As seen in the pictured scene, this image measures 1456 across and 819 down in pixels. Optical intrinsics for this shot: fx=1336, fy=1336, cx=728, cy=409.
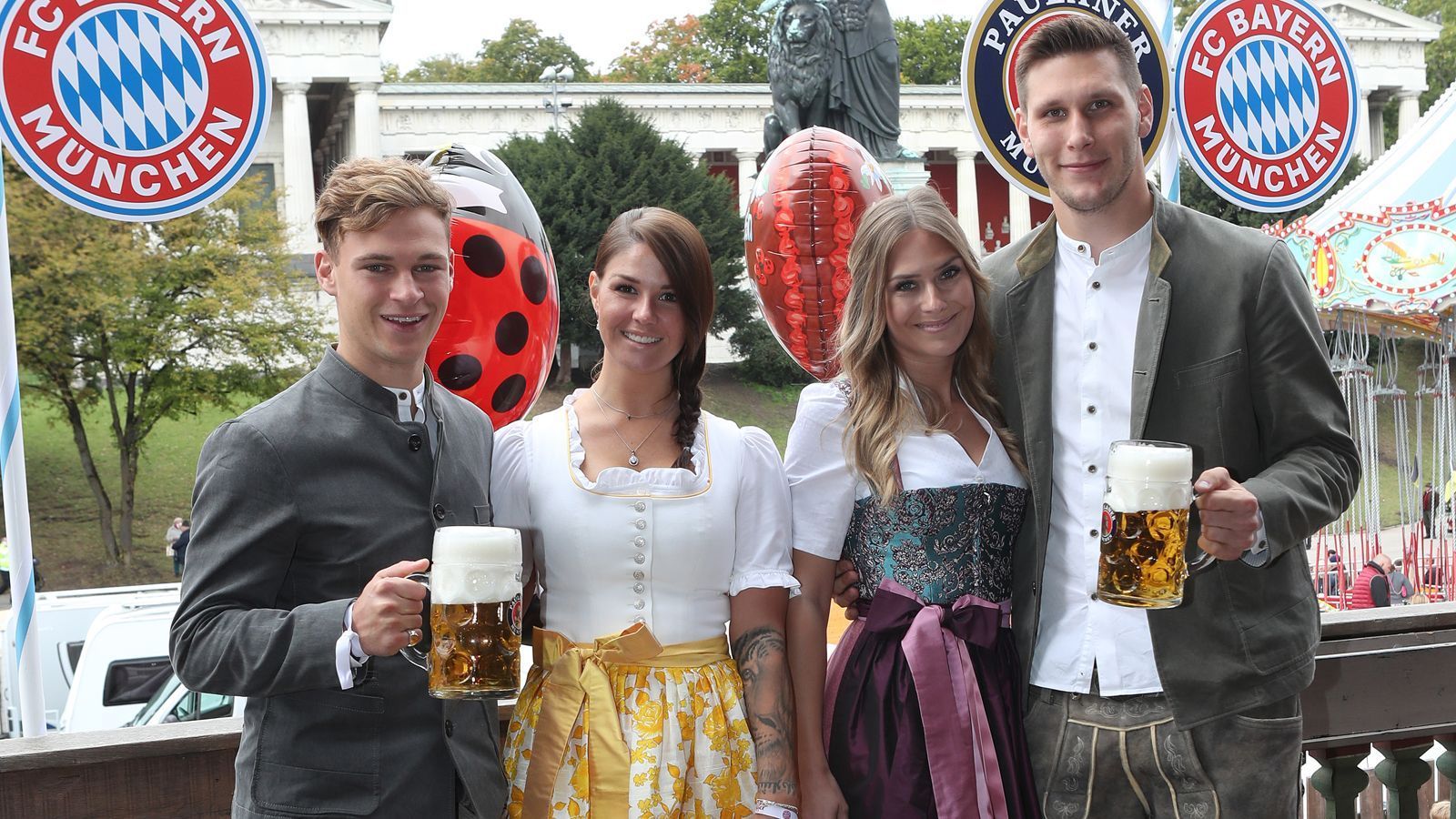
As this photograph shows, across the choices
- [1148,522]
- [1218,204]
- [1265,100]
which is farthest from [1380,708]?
[1218,204]

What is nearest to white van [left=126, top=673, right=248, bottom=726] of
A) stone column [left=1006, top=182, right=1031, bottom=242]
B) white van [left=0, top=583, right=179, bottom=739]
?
white van [left=0, top=583, right=179, bottom=739]

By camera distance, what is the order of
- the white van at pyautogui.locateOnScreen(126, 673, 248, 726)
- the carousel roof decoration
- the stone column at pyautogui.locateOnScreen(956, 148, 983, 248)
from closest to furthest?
the white van at pyautogui.locateOnScreen(126, 673, 248, 726) < the carousel roof decoration < the stone column at pyautogui.locateOnScreen(956, 148, 983, 248)

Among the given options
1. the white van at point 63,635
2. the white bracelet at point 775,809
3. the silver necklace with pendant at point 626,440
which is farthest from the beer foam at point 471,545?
the white van at point 63,635

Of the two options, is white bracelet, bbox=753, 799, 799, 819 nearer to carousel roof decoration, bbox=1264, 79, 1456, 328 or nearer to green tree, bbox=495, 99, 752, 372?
carousel roof decoration, bbox=1264, 79, 1456, 328

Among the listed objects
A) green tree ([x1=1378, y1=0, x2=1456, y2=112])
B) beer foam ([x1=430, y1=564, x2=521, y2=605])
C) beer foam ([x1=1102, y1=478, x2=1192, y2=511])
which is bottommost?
beer foam ([x1=430, y1=564, x2=521, y2=605])

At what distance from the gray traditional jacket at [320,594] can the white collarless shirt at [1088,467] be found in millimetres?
977

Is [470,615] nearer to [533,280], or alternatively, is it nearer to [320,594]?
[320,594]

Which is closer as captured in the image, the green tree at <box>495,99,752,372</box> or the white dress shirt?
the white dress shirt

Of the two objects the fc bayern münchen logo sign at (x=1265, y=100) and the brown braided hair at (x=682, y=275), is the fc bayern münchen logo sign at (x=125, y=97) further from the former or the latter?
the fc bayern münchen logo sign at (x=1265, y=100)

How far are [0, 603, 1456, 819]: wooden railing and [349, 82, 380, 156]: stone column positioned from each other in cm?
3596

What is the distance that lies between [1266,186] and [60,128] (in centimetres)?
389

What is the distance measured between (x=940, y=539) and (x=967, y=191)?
41547 millimetres

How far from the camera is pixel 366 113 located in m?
36.6

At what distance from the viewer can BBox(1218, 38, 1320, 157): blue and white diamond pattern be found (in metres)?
4.61
